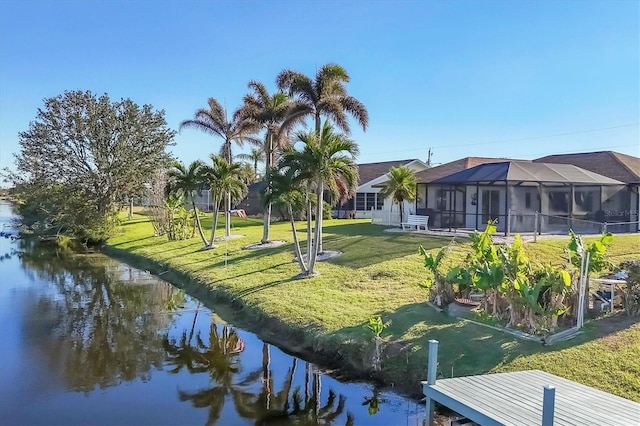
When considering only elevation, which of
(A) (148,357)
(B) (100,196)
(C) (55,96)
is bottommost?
(A) (148,357)

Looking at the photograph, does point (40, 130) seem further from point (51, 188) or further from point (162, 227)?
point (162, 227)

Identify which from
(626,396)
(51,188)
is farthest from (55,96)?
(626,396)

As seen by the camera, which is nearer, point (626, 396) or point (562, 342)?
point (626, 396)

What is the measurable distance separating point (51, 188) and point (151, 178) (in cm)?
581

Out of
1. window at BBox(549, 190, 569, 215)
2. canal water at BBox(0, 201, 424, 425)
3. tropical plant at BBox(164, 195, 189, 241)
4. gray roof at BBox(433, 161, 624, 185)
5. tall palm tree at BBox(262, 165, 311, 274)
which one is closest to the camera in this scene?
canal water at BBox(0, 201, 424, 425)

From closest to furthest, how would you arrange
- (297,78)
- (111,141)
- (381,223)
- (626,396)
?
(626,396), (297,78), (381,223), (111,141)

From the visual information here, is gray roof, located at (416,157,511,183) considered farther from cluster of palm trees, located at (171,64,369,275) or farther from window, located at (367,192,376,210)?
window, located at (367,192,376,210)

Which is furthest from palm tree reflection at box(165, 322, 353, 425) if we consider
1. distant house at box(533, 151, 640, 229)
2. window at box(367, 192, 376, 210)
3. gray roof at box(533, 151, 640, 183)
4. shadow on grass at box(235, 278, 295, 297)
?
window at box(367, 192, 376, 210)

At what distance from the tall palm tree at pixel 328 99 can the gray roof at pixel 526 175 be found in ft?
16.8

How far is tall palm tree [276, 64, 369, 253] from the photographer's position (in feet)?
59.9

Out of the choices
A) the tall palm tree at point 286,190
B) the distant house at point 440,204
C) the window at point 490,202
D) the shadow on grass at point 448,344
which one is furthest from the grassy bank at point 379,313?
the window at point 490,202

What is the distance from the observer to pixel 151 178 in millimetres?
33125

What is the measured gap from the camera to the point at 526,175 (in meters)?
19.3

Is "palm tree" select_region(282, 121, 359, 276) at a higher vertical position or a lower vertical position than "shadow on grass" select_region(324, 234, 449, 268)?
higher
